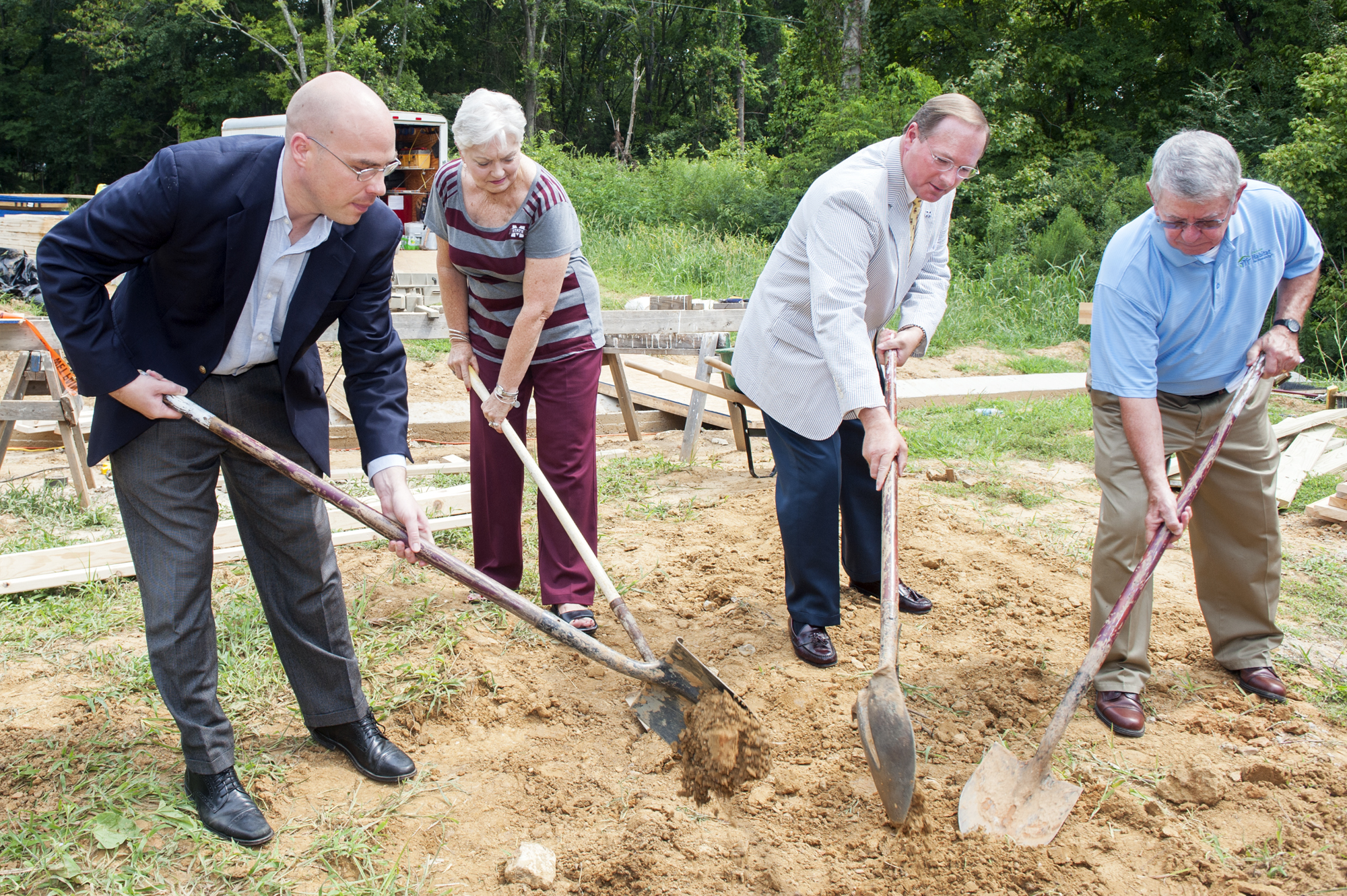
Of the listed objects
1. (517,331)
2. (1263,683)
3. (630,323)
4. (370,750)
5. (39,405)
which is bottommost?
(370,750)

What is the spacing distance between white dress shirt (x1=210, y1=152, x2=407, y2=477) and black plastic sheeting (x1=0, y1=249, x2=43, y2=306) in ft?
33.5

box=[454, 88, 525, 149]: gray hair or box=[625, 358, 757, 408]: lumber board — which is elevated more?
box=[454, 88, 525, 149]: gray hair

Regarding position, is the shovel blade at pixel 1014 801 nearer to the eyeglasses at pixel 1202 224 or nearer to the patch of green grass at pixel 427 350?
the eyeglasses at pixel 1202 224

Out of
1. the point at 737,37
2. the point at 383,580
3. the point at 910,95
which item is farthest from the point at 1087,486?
the point at 737,37

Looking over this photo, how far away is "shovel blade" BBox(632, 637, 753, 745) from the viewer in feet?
8.85

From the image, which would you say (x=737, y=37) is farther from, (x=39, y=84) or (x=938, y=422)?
(x=938, y=422)

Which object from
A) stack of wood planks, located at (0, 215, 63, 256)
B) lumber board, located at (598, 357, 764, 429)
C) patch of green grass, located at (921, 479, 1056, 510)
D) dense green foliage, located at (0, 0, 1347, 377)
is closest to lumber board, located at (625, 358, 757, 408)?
lumber board, located at (598, 357, 764, 429)

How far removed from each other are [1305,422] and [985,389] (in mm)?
2187

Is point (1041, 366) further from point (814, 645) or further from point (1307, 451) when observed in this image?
point (814, 645)

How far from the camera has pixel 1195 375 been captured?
285cm

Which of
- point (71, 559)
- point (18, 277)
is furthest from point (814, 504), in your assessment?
point (18, 277)

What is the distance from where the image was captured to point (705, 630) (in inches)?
140

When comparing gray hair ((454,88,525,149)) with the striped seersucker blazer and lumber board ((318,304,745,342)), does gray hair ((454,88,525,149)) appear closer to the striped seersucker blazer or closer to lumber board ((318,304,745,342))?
the striped seersucker blazer

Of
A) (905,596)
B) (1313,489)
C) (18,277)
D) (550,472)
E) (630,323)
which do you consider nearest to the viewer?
(550,472)
